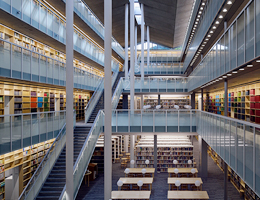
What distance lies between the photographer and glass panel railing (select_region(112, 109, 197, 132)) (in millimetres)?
11609

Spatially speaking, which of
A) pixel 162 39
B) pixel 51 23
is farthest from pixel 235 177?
pixel 162 39

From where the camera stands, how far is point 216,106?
16.6 metres

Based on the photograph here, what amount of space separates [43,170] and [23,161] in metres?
2.14

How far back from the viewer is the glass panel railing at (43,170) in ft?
25.5

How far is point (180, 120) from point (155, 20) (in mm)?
13020

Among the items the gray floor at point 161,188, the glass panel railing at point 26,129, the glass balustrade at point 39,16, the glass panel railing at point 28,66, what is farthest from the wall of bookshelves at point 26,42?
the gray floor at point 161,188

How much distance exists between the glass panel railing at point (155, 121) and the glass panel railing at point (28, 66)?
3329mm

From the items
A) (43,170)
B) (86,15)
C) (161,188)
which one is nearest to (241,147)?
(43,170)

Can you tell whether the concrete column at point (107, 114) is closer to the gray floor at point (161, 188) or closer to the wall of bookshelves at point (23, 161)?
the gray floor at point (161, 188)

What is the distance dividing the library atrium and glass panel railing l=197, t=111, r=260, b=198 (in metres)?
0.02

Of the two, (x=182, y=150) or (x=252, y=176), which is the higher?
(x=252, y=176)

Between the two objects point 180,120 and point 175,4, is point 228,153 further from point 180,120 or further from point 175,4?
point 175,4

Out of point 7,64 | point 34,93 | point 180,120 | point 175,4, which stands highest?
point 175,4

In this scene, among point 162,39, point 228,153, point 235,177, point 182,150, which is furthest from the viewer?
point 162,39
